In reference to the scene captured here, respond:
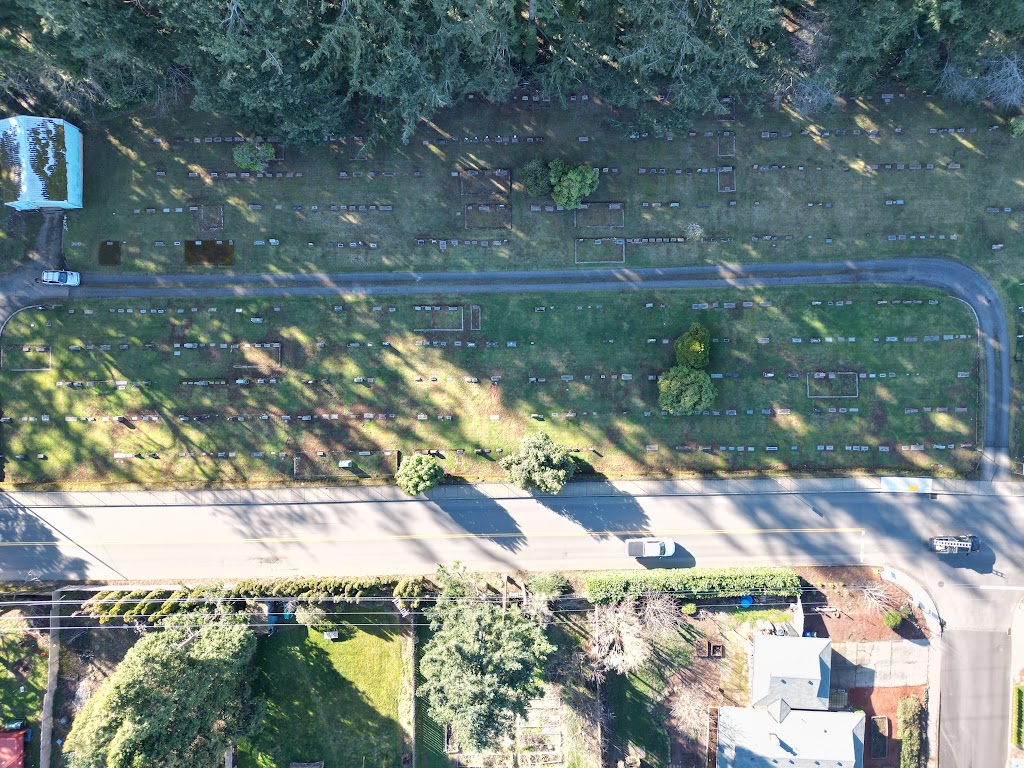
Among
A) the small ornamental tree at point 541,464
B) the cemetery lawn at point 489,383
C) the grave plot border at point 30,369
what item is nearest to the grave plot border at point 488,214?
the cemetery lawn at point 489,383

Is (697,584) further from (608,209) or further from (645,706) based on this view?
(608,209)

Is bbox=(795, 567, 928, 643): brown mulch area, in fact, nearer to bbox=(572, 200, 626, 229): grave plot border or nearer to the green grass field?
bbox=(572, 200, 626, 229): grave plot border

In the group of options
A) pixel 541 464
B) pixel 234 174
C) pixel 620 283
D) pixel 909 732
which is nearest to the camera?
pixel 541 464

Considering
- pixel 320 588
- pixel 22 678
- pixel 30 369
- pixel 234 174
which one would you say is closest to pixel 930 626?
pixel 320 588

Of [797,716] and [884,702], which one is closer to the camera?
[797,716]

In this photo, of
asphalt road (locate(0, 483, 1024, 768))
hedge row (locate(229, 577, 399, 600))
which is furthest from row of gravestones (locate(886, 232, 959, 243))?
hedge row (locate(229, 577, 399, 600))

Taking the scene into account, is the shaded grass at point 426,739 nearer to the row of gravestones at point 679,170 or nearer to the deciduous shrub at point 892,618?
the deciduous shrub at point 892,618

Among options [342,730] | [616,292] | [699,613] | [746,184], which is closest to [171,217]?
[616,292]
